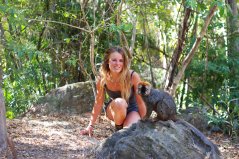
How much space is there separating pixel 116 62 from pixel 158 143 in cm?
127

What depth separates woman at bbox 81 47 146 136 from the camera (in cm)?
412

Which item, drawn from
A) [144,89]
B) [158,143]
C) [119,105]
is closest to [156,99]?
[144,89]

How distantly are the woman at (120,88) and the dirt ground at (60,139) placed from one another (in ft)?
1.14

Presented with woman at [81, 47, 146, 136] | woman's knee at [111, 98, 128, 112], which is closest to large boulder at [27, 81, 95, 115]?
woman at [81, 47, 146, 136]

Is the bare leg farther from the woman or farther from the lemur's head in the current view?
the lemur's head

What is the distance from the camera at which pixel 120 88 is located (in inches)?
169

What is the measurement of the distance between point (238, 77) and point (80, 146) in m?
3.24

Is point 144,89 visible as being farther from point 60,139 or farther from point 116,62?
point 60,139

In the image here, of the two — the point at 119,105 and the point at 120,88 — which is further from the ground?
the point at 120,88

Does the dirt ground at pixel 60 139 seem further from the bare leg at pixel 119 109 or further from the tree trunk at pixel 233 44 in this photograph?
the tree trunk at pixel 233 44

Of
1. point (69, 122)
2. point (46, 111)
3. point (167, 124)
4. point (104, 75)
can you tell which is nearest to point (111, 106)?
point (104, 75)

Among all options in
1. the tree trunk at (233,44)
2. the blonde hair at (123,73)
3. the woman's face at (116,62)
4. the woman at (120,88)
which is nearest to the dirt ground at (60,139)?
the woman at (120,88)

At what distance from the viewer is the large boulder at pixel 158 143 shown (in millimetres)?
3076

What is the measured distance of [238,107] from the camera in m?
5.71
